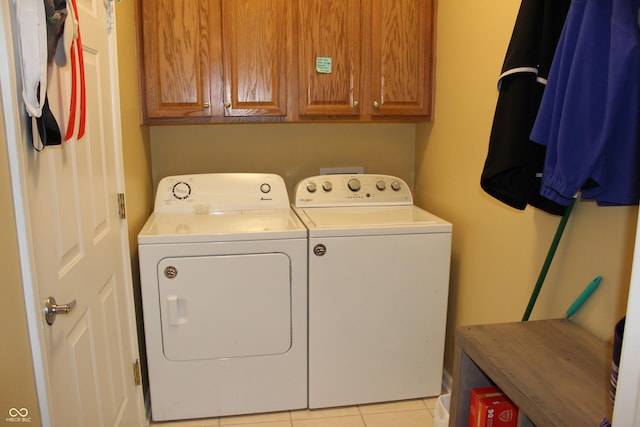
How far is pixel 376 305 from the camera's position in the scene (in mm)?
2117

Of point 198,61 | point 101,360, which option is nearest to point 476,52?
point 198,61

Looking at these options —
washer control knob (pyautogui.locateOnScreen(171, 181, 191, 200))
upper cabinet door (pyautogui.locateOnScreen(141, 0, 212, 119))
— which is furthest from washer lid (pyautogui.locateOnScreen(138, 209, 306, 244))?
upper cabinet door (pyautogui.locateOnScreen(141, 0, 212, 119))

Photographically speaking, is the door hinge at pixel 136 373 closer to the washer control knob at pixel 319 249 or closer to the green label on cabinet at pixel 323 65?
the washer control knob at pixel 319 249

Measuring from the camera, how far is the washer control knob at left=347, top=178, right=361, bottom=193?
8.36ft

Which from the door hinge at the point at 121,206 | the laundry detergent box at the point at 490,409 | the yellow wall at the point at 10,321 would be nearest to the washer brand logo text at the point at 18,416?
the yellow wall at the point at 10,321

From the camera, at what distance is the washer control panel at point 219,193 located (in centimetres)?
237

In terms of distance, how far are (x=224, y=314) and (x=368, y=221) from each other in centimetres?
78

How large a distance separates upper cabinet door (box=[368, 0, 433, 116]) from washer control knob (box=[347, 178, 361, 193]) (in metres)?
0.38

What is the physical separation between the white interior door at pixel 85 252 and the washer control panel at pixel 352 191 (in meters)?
1.03

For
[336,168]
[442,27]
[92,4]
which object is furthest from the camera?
[336,168]

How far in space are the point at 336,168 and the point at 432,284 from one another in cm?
94

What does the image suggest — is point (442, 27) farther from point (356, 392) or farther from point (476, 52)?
point (356, 392)

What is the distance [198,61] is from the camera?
2199 millimetres

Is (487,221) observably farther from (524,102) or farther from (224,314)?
(224,314)
